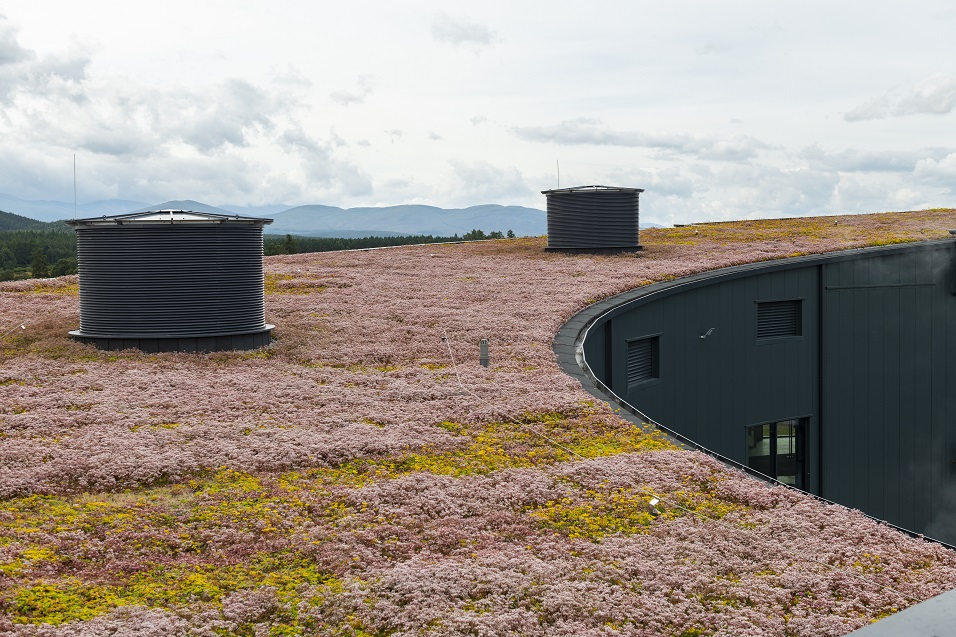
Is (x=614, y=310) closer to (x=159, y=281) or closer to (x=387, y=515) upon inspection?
(x=159, y=281)

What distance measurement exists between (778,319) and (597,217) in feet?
38.0

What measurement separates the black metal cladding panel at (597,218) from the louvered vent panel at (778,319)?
10.9 meters

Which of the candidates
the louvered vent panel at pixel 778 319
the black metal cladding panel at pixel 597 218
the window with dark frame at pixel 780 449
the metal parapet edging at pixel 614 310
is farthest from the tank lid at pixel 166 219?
the black metal cladding panel at pixel 597 218

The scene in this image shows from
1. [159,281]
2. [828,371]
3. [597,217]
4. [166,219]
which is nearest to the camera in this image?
[159,281]

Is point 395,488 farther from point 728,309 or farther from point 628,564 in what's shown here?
point 728,309

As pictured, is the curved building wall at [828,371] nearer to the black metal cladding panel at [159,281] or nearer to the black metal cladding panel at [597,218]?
the black metal cladding panel at [597,218]

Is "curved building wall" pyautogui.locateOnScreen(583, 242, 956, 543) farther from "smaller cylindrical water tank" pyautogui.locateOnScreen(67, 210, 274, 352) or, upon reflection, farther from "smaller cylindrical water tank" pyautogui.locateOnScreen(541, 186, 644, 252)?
"smaller cylindrical water tank" pyautogui.locateOnScreen(67, 210, 274, 352)

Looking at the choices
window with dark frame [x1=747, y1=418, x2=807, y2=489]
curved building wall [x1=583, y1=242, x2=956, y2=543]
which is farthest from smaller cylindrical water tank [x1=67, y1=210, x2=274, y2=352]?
window with dark frame [x1=747, y1=418, x2=807, y2=489]

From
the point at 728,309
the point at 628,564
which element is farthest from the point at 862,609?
the point at 728,309

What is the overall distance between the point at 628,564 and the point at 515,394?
691 centimetres

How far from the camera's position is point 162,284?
61.0ft

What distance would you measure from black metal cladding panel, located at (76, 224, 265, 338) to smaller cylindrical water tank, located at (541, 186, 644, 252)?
69.6ft

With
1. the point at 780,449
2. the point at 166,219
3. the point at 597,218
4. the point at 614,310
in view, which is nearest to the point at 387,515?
the point at 166,219

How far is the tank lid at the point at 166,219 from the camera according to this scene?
60.6 ft
